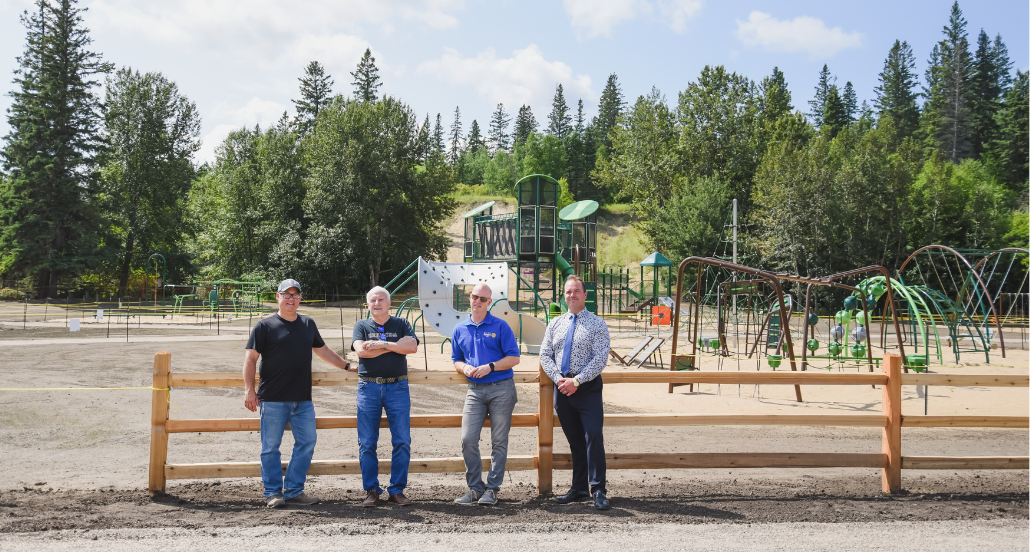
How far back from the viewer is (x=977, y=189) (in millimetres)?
45719

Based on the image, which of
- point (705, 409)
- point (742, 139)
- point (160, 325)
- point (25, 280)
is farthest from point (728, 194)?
point (25, 280)

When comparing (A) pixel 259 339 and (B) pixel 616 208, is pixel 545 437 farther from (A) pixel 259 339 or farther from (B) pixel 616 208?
(B) pixel 616 208

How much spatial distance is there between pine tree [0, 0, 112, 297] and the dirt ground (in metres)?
36.6

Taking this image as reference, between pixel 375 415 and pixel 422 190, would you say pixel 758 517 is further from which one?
pixel 422 190

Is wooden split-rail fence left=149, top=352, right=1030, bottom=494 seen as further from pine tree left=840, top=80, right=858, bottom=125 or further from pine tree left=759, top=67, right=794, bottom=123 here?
pine tree left=840, top=80, right=858, bottom=125

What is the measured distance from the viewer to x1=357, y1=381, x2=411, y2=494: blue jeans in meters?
5.35

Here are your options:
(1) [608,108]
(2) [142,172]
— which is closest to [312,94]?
(2) [142,172]

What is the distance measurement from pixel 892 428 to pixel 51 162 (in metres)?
52.0

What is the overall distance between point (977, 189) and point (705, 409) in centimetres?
4489

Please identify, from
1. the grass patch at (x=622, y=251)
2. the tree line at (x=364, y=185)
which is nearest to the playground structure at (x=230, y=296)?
the tree line at (x=364, y=185)

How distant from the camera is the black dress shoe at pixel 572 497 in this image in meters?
5.48

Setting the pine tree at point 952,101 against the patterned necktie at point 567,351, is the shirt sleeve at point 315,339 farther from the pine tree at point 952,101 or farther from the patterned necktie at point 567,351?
the pine tree at point 952,101

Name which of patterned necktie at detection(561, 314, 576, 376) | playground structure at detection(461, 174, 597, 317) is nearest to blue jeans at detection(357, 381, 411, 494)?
patterned necktie at detection(561, 314, 576, 376)

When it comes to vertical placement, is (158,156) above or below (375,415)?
above
